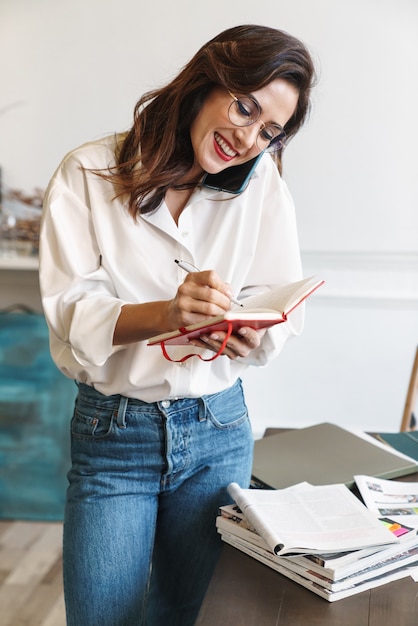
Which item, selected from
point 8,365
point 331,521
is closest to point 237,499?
point 331,521

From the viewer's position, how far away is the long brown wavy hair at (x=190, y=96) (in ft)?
4.29

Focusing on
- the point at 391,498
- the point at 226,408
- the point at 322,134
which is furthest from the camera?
the point at 322,134

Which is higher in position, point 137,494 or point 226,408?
point 226,408

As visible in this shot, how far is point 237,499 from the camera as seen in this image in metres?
1.39

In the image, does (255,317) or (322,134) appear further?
(322,134)

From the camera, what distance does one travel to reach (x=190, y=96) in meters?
1.38

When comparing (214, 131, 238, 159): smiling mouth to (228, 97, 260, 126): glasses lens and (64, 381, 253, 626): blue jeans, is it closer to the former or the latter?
(228, 97, 260, 126): glasses lens

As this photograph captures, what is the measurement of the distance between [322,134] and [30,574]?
6.44 feet

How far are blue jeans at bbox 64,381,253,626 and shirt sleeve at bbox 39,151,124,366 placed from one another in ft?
0.45

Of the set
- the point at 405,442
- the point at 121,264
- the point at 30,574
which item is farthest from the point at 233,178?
the point at 30,574

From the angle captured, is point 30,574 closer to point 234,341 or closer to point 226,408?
point 226,408

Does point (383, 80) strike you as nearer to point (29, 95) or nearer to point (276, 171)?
point (29, 95)

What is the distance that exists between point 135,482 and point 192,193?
550 mm

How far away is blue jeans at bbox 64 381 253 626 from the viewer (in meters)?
1.32
